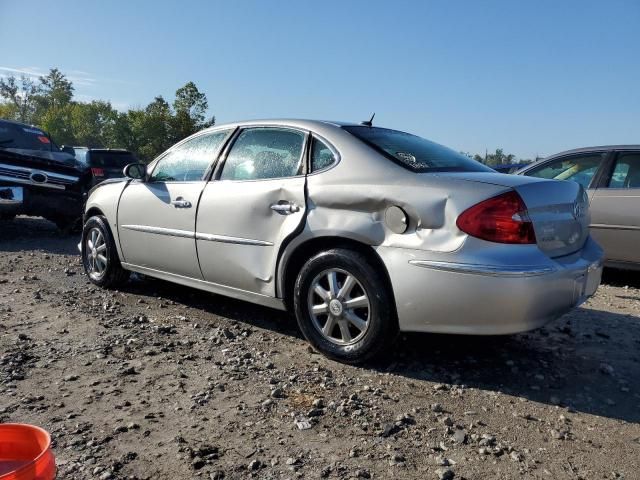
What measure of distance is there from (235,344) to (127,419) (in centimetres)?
122

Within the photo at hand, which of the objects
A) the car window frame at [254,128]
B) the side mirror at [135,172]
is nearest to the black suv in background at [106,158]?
the side mirror at [135,172]

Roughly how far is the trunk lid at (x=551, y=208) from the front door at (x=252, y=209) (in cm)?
107

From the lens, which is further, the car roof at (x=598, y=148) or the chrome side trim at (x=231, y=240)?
the car roof at (x=598, y=148)

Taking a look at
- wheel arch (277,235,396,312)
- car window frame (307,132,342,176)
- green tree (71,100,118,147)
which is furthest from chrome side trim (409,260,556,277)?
green tree (71,100,118,147)

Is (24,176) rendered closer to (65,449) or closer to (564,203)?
(65,449)

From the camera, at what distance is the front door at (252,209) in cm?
385

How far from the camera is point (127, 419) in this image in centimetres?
283

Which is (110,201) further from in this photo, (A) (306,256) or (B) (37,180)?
(B) (37,180)

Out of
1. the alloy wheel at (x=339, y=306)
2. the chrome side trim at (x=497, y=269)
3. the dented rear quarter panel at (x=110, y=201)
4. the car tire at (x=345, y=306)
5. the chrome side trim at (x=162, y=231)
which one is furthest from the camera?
the dented rear quarter panel at (x=110, y=201)

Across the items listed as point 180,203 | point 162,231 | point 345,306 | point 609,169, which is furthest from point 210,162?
point 609,169

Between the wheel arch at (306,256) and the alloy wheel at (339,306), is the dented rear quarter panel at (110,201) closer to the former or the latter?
the wheel arch at (306,256)

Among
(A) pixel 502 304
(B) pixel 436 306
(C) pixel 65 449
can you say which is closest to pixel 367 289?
(B) pixel 436 306

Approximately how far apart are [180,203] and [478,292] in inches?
97.5

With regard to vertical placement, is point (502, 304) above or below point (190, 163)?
below
